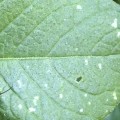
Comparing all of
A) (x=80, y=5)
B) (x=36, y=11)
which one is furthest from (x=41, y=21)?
(x=80, y=5)

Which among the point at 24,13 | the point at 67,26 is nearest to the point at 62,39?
the point at 67,26

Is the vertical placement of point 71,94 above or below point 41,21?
below

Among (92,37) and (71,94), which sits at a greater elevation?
(92,37)

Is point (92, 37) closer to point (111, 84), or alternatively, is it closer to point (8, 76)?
point (111, 84)

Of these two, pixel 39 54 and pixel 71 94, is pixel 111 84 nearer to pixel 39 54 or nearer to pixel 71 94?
pixel 71 94

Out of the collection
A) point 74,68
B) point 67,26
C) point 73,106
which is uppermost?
point 67,26
